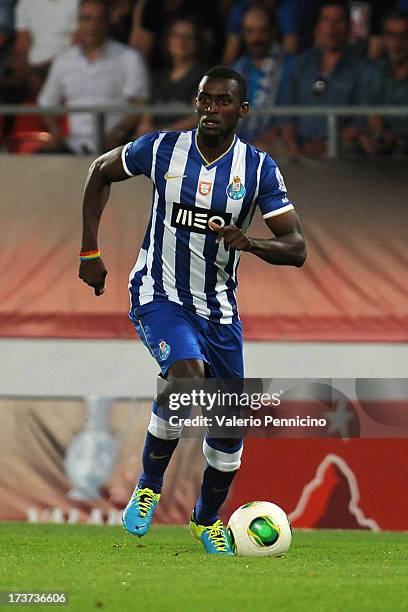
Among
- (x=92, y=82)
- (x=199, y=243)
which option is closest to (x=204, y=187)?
(x=199, y=243)

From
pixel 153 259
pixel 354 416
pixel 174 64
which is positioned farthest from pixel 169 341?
pixel 174 64

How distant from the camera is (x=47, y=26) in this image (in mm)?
10922

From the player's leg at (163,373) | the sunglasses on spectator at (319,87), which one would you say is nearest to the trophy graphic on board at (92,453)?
the sunglasses on spectator at (319,87)

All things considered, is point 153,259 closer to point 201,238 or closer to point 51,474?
point 201,238

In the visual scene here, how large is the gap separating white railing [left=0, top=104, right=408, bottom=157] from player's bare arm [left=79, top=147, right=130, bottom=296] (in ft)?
9.74

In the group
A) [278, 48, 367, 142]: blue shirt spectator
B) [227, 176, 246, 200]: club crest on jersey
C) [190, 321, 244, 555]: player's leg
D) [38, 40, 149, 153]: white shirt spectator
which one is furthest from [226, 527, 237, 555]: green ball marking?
[38, 40, 149, 153]: white shirt spectator

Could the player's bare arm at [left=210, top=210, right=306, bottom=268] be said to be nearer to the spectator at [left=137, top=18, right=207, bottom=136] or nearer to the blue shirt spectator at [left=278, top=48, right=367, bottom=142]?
the blue shirt spectator at [left=278, top=48, right=367, bottom=142]

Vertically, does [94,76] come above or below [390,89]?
below

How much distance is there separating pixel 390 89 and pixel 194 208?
388cm

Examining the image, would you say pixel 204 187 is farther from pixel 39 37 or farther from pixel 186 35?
pixel 39 37

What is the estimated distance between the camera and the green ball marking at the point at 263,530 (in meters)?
6.45

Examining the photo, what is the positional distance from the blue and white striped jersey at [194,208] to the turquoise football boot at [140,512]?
0.95 m

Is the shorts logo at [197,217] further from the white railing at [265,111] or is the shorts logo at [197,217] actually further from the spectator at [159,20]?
the spectator at [159,20]

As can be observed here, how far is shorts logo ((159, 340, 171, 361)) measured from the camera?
6277 mm
